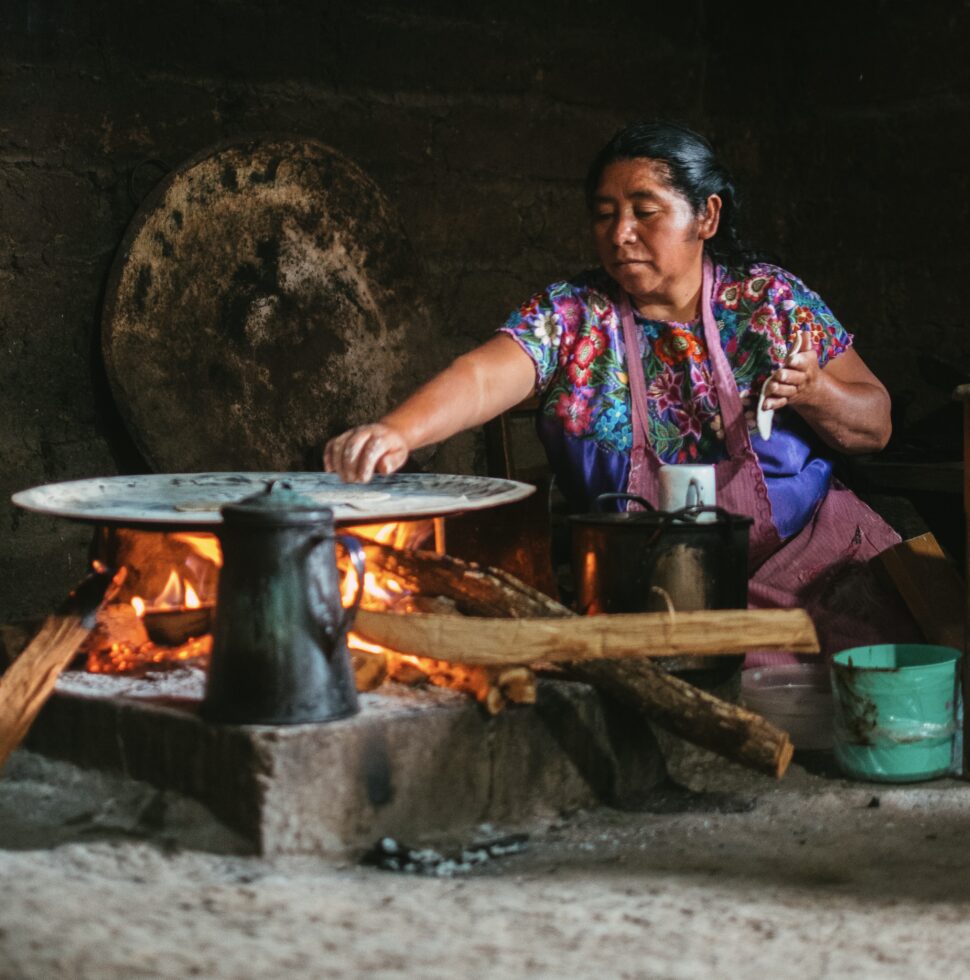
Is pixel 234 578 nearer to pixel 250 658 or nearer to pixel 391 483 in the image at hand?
pixel 250 658

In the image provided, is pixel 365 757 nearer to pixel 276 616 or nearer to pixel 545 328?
pixel 276 616

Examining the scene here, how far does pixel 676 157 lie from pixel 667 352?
17.4 inches

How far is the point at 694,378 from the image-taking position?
134 inches

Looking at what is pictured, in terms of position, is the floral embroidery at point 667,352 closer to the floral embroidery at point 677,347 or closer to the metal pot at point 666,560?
the floral embroidery at point 677,347

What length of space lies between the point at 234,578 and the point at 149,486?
67 cm

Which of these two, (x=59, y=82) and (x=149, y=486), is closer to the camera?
(x=149, y=486)

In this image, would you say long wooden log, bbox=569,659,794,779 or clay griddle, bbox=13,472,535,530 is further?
long wooden log, bbox=569,659,794,779

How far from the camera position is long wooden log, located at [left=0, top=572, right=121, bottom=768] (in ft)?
8.69

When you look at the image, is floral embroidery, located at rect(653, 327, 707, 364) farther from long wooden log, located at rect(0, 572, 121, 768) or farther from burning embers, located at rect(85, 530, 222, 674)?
long wooden log, located at rect(0, 572, 121, 768)

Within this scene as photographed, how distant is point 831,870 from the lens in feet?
8.15

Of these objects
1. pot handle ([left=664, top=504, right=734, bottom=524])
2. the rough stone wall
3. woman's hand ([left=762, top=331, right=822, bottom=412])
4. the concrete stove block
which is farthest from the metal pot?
the rough stone wall

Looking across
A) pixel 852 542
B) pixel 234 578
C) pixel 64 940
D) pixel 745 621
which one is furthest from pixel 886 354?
pixel 64 940

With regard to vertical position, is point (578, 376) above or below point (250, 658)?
above

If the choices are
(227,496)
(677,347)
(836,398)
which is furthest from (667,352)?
(227,496)
